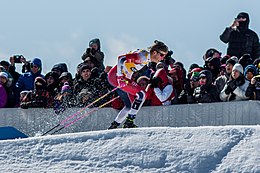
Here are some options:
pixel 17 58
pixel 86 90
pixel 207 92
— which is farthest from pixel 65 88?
pixel 207 92

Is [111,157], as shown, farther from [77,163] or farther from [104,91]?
[104,91]

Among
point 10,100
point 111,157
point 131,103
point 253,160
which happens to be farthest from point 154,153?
point 10,100

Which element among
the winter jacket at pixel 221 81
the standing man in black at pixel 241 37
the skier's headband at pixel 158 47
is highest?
the standing man in black at pixel 241 37

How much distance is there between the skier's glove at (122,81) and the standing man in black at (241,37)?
2500 millimetres

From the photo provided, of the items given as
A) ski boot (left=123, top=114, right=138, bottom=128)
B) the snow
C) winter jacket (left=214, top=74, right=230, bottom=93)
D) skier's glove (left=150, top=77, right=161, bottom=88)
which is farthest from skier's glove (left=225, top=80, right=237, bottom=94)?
the snow

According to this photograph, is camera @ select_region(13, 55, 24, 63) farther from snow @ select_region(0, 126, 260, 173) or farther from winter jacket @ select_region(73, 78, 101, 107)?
snow @ select_region(0, 126, 260, 173)

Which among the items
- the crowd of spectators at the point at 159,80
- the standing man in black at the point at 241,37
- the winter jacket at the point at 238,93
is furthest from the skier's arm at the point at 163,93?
the standing man in black at the point at 241,37

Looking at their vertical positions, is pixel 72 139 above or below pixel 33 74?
below

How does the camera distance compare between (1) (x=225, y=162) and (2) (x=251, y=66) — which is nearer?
(1) (x=225, y=162)

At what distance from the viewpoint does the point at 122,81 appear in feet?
43.8

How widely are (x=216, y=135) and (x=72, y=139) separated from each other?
5.12 feet

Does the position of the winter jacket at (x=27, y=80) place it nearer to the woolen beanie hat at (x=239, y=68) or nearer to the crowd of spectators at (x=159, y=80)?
the crowd of spectators at (x=159, y=80)

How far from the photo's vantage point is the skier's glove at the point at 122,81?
13323 millimetres

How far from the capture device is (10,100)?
14.7 meters
